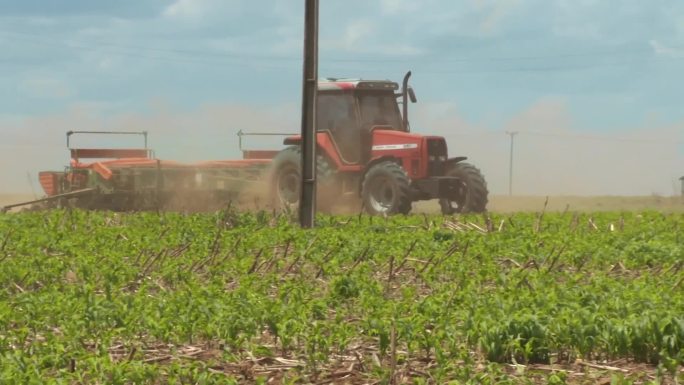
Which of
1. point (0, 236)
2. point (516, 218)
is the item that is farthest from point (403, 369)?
point (516, 218)

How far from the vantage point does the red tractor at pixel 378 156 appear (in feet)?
76.0

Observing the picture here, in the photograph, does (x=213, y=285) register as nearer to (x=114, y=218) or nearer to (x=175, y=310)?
(x=175, y=310)

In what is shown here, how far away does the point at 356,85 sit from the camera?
76.3 feet

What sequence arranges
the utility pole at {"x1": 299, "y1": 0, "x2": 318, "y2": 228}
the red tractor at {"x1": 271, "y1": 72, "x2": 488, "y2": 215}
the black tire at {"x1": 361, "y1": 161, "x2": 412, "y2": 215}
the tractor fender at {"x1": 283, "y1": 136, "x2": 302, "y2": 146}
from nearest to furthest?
1. the utility pole at {"x1": 299, "y1": 0, "x2": 318, "y2": 228}
2. the black tire at {"x1": 361, "y1": 161, "x2": 412, "y2": 215}
3. the red tractor at {"x1": 271, "y1": 72, "x2": 488, "y2": 215}
4. the tractor fender at {"x1": 283, "y1": 136, "x2": 302, "y2": 146}

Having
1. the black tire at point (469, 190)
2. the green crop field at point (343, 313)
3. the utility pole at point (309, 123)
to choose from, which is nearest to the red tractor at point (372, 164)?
the black tire at point (469, 190)

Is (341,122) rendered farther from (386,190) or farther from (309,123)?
(309,123)

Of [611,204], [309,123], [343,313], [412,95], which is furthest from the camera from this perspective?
[611,204]

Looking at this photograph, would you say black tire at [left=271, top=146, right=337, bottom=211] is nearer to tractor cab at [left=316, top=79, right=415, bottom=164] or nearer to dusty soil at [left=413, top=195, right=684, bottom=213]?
tractor cab at [left=316, top=79, right=415, bottom=164]

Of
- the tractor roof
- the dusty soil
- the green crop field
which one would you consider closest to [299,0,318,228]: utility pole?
the green crop field

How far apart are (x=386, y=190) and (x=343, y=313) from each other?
48.8 feet

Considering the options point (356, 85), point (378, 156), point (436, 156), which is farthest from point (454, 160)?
point (356, 85)

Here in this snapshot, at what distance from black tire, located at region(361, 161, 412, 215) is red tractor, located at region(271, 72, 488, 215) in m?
0.02

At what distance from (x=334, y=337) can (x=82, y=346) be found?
1651 mm

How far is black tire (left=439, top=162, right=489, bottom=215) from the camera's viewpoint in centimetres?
2325
